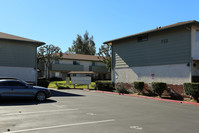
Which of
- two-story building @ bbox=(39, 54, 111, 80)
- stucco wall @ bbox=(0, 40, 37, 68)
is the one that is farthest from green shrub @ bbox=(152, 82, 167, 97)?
two-story building @ bbox=(39, 54, 111, 80)

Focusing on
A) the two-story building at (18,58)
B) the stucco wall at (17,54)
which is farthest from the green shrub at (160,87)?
the stucco wall at (17,54)

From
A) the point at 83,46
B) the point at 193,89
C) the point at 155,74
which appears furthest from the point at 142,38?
the point at 83,46

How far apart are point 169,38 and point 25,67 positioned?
50.4 ft

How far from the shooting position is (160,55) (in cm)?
1941

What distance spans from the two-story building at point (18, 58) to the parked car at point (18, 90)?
29.0ft

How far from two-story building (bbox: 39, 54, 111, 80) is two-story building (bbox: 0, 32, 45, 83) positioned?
2374cm

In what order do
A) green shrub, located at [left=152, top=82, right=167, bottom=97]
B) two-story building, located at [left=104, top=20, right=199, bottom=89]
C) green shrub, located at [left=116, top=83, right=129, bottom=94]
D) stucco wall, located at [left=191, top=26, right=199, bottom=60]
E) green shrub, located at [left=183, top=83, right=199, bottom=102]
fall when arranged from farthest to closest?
green shrub, located at [left=116, top=83, right=129, bottom=94], green shrub, located at [left=152, top=82, right=167, bottom=97], two-story building, located at [left=104, top=20, right=199, bottom=89], stucco wall, located at [left=191, top=26, right=199, bottom=60], green shrub, located at [left=183, top=83, right=199, bottom=102]

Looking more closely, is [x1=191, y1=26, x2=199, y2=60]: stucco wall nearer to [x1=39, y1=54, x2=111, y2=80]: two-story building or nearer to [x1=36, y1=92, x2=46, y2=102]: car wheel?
[x1=36, y1=92, x2=46, y2=102]: car wheel

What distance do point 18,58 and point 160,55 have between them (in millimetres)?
14910

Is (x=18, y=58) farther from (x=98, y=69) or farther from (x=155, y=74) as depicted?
(x=98, y=69)

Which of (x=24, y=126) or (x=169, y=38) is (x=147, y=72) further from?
(x=24, y=126)

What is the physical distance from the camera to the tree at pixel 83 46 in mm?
74750

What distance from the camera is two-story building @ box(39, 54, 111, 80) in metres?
47.9

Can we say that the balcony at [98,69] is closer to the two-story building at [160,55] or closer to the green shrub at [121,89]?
the two-story building at [160,55]
